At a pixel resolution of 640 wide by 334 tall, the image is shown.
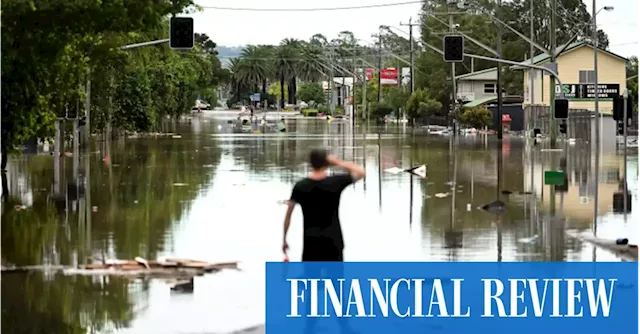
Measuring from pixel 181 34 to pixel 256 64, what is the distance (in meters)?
114

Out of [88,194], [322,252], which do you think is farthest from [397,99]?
[322,252]

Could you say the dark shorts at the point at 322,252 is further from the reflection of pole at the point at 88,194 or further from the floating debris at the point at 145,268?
the reflection of pole at the point at 88,194

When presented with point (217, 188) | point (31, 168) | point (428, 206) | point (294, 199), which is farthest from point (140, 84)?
point (294, 199)

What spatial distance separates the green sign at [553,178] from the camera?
3372 centimetres

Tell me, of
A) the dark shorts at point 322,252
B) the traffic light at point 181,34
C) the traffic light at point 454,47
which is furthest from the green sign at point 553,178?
the dark shorts at point 322,252

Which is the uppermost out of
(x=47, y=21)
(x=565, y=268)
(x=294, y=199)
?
(x=47, y=21)

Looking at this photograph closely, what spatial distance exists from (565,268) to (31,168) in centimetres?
2707

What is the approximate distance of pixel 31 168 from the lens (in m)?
40.1

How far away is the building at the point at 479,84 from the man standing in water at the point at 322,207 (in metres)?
99.6

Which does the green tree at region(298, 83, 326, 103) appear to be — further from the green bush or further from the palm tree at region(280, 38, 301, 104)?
the green bush

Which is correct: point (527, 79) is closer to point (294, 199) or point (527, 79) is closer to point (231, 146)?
point (231, 146)

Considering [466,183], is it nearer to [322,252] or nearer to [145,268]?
[145,268]

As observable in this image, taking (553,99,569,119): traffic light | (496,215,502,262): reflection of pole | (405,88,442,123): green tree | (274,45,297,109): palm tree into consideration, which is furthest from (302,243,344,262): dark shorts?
(274,45,297,109): palm tree

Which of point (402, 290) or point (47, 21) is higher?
point (47, 21)
